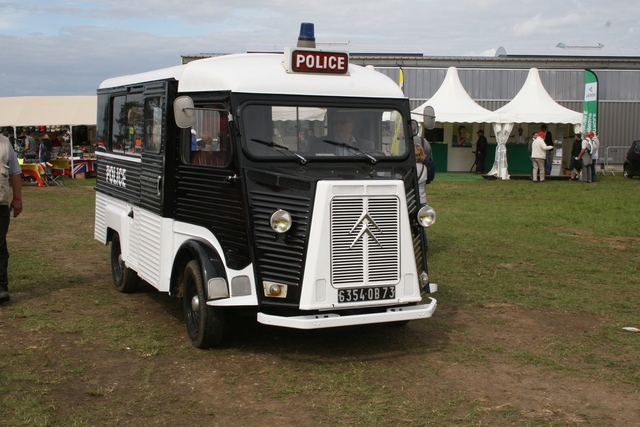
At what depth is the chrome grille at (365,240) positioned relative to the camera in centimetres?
576

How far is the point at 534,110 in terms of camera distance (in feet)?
90.2

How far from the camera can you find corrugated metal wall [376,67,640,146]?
35531 millimetres

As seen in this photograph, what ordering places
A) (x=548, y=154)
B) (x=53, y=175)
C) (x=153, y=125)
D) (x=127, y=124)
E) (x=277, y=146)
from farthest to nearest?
1. (x=548, y=154)
2. (x=53, y=175)
3. (x=127, y=124)
4. (x=153, y=125)
5. (x=277, y=146)

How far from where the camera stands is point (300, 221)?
5781 millimetres

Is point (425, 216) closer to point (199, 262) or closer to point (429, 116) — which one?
point (429, 116)

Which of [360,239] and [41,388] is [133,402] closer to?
[41,388]

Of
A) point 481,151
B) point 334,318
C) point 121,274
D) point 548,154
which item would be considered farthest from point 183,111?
point 548,154

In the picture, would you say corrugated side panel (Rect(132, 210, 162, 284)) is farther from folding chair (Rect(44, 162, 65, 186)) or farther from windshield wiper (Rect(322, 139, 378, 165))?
folding chair (Rect(44, 162, 65, 186))

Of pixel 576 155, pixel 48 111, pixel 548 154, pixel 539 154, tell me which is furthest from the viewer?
pixel 48 111

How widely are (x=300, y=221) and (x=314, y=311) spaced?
748 millimetres

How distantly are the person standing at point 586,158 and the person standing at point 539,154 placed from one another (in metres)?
1.16

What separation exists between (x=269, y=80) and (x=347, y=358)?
251 centimetres

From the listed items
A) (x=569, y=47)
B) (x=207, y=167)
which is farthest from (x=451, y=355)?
(x=569, y=47)

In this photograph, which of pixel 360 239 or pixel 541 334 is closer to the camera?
pixel 360 239
